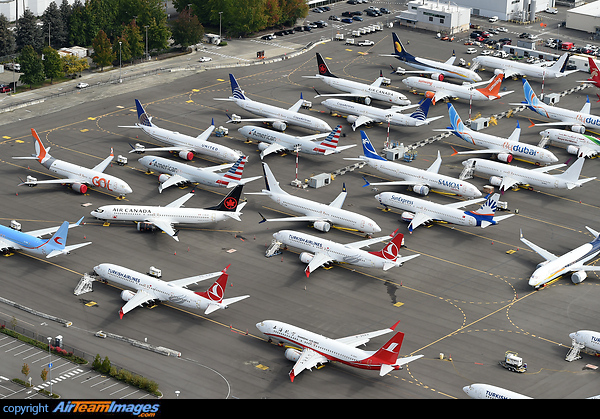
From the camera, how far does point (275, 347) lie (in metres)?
93.9

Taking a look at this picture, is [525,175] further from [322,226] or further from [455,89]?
[455,89]

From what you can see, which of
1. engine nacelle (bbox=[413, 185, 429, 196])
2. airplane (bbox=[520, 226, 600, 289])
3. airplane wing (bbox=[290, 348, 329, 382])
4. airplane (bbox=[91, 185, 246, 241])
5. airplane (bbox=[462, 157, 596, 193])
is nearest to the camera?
airplane wing (bbox=[290, 348, 329, 382])

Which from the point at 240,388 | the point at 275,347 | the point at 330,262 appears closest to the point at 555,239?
the point at 330,262

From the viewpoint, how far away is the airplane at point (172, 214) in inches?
4719

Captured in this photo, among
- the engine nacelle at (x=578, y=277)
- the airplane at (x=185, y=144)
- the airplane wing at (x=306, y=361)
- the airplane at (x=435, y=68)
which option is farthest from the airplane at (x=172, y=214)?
the airplane at (x=435, y=68)

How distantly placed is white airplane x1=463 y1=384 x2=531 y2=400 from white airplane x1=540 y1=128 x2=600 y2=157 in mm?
78414

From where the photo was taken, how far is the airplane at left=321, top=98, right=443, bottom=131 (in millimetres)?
157750

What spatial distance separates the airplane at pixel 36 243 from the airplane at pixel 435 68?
102884 mm

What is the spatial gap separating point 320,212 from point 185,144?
3572 centimetres

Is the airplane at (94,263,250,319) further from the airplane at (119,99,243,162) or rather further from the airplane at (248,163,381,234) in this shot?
the airplane at (119,99,243,162)

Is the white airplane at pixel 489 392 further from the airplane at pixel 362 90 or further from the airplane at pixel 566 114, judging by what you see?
the airplane at pixel 362 90

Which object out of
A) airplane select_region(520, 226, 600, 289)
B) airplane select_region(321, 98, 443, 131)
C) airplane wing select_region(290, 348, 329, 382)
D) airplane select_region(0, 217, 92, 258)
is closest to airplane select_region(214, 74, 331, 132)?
airplane select_region(321, 98, 443, 131)

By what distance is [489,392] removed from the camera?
8188 cm
